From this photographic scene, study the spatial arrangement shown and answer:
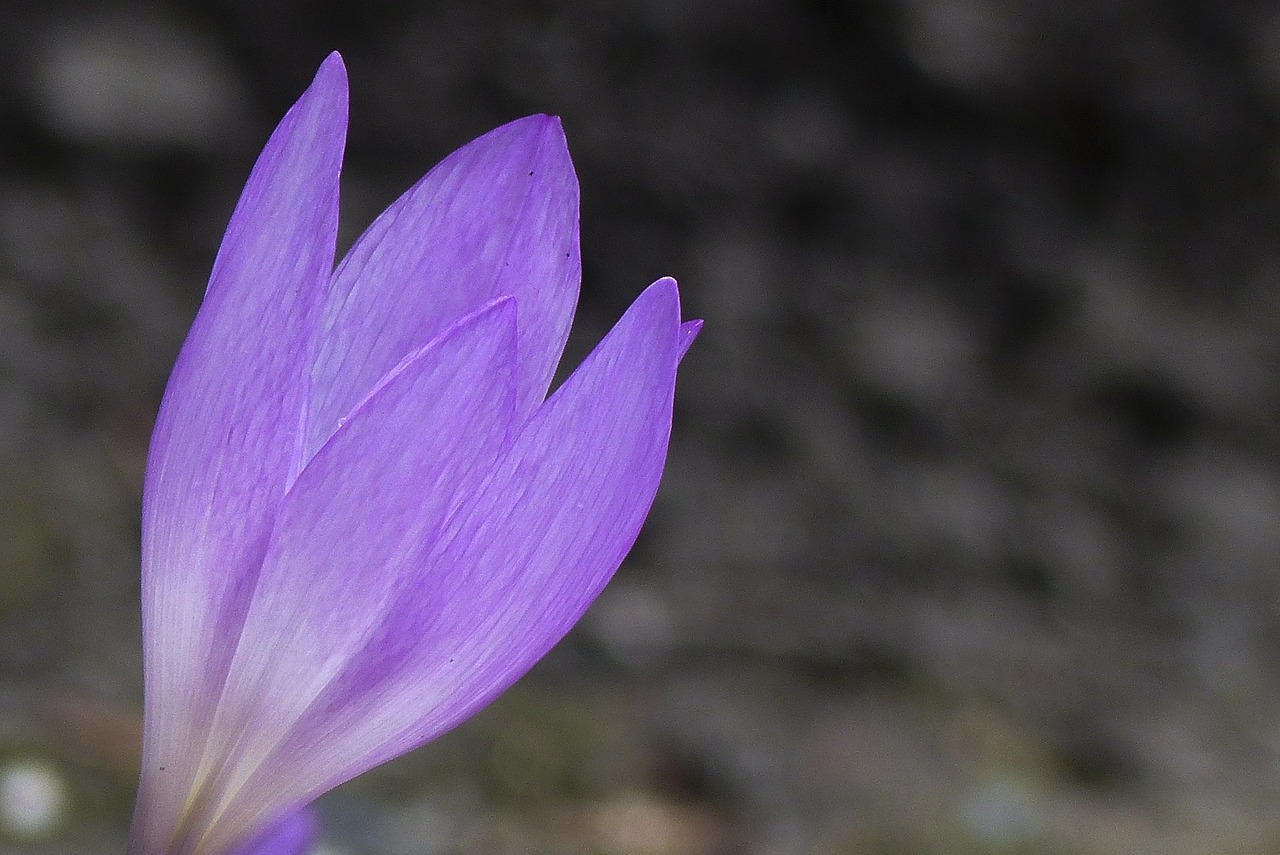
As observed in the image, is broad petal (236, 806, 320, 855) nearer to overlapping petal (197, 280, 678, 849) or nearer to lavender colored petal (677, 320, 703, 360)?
overlapping petal (197, 280, 678, 849)

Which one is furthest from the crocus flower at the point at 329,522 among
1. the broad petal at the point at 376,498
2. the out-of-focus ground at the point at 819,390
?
the out-of-focus ground at the point at 819,390

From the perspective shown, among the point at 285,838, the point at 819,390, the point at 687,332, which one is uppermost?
the point at 819,390

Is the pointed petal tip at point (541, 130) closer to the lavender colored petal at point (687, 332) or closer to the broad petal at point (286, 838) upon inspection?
the lavender colored petal at point (687, 332)

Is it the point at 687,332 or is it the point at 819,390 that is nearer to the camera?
the point at 687,332

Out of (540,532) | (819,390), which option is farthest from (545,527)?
(819,390)

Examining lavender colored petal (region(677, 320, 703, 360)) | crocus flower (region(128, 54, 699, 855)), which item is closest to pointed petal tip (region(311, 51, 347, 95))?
crocus flower (region(128, 54, 699, 855))

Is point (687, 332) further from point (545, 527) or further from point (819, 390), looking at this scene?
point (819, 390)

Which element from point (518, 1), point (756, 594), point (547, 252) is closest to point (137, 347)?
point (518, 1)

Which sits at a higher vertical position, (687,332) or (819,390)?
(819,390)
